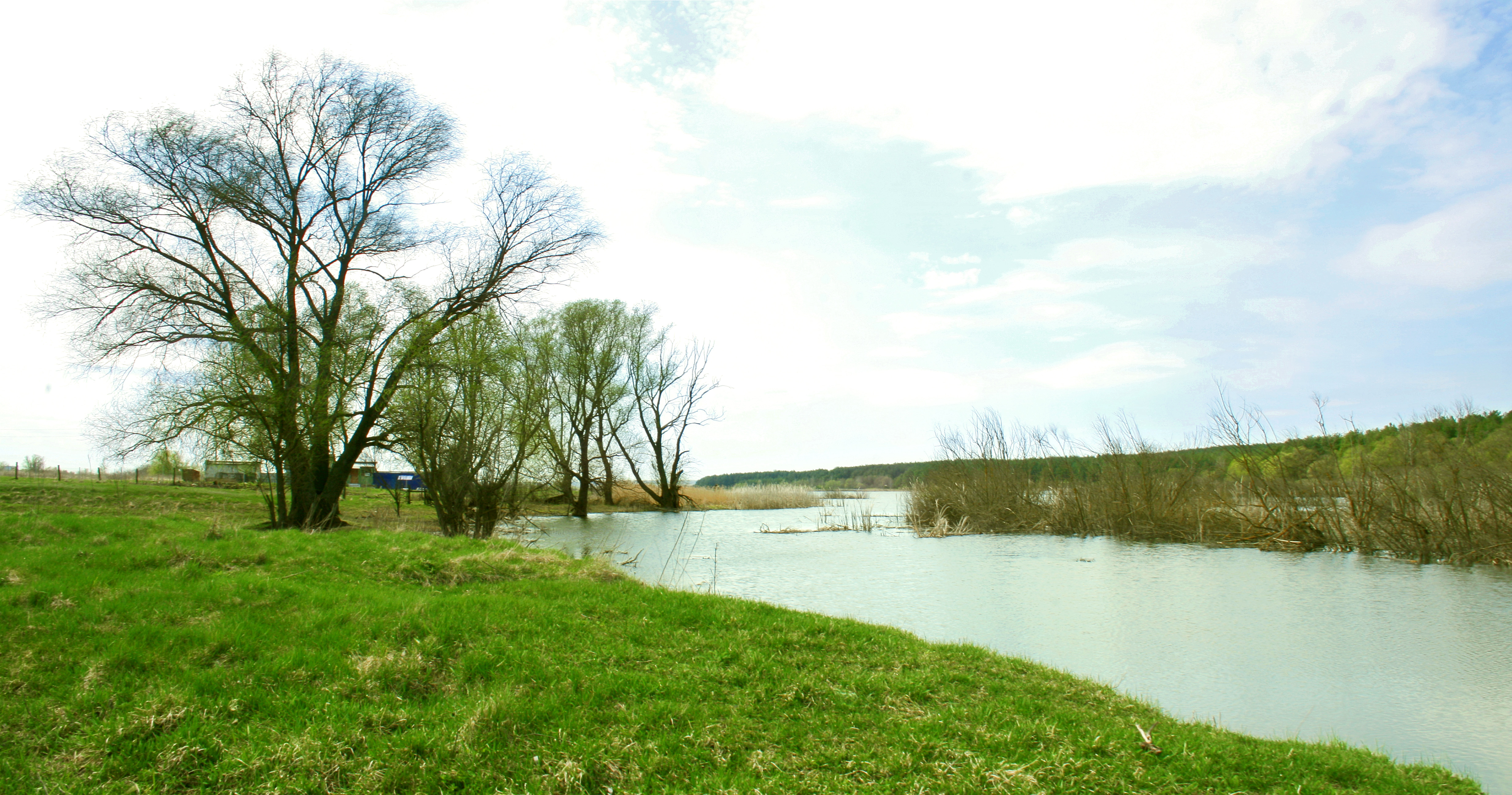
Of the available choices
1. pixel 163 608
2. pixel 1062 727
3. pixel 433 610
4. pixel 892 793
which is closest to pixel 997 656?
pixel 1062 727

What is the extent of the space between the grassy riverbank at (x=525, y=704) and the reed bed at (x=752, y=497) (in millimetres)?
37587

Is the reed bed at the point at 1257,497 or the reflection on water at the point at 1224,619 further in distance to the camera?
the reed bed at the point at 1257,497

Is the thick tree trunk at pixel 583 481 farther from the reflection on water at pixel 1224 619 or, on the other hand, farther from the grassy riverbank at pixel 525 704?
the grassy riverbank at pixel 525 704

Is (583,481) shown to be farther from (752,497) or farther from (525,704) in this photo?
(525,704)

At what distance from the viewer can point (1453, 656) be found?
25.2 ft

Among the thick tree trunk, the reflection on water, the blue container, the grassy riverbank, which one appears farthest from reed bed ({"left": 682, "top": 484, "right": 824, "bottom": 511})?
the grassy riverbank

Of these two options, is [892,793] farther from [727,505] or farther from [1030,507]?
[727,505]

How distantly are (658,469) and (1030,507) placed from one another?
69.0 ft

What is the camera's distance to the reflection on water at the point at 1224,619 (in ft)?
19.4

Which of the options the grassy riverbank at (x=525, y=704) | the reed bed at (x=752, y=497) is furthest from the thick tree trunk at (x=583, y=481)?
the grassy riverbank at (x=525, y=704)

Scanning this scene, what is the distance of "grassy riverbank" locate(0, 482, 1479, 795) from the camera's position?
12.9 feet

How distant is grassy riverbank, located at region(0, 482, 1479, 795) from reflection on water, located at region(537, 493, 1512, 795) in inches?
51.8

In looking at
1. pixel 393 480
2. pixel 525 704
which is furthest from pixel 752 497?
pixel 525 704

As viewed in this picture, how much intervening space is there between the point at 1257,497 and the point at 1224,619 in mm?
11772
